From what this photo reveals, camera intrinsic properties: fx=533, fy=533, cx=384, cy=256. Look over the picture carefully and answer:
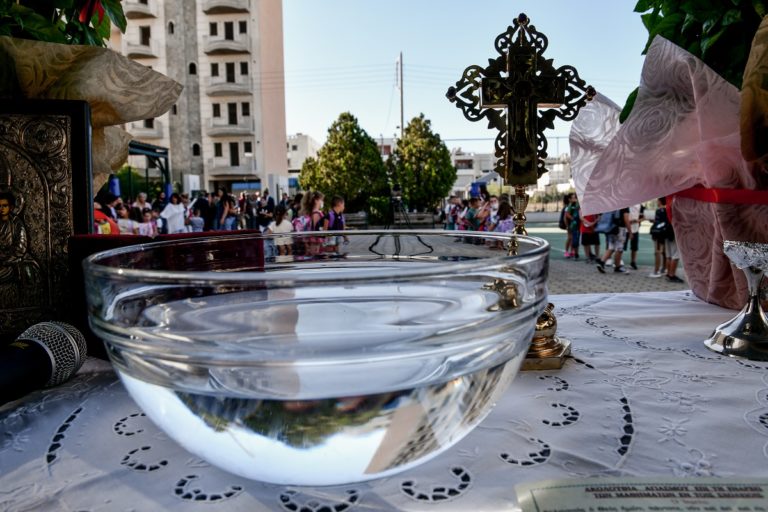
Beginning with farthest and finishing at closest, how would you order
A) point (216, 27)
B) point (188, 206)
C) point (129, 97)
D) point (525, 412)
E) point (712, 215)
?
point (216, 27)
point (188, 206)
point (712, 215)
point (129, 97)
point (525, 412)

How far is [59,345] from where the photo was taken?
22.0 inches

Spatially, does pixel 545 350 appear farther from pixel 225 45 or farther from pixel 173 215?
pixel 225 45

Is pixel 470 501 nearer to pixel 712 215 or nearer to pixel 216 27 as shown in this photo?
pixel 712 215

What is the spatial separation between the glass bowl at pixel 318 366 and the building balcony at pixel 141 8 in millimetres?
19506

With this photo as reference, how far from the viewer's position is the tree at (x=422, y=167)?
15.0 meters

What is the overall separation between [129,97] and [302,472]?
0.66 metres

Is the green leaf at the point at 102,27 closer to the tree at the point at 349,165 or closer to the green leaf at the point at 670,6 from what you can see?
the green leaf at the point at 670,6

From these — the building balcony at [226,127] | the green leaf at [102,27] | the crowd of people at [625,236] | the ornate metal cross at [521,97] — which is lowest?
the crowd of people at [625,236]

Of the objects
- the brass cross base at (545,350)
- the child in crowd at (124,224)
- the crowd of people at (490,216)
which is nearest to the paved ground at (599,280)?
the crowd of people at (490,216)

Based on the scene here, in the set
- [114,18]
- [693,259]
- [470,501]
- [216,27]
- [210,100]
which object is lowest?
[470,501]

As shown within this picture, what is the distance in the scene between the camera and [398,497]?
353 mm

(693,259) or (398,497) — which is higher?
(693,259)

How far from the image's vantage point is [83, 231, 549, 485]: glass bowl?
26cm

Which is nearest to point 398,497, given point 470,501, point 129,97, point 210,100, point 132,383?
point 470,501
